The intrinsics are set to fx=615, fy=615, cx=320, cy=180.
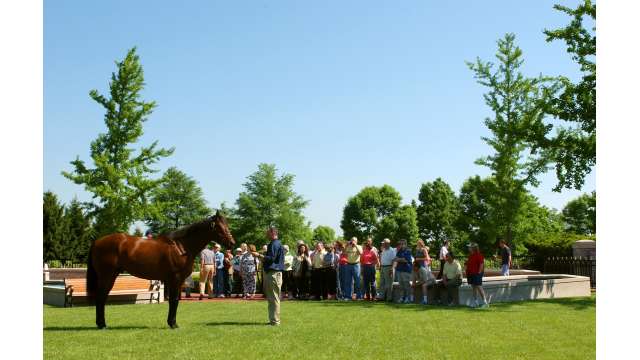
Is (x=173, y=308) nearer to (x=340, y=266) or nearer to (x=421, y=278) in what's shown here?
(x=421, y=278)

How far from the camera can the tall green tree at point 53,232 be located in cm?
4638

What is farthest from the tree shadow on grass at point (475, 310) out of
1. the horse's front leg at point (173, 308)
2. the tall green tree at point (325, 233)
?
the tall green tree at point (325, 233)

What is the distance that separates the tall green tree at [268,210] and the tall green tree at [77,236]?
2322 centimetres

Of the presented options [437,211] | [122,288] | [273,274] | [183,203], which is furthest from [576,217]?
[273,274]

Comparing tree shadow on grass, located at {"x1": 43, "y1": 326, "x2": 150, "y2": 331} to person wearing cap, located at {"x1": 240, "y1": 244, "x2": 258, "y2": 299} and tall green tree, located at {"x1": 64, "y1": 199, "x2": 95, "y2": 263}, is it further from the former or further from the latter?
tall green tree, located at {"x1": 64, "y1": 199, "x2": 95, "y2": 263}

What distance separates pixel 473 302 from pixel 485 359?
9864mm

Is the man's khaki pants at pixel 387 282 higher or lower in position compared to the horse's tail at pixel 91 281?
lower

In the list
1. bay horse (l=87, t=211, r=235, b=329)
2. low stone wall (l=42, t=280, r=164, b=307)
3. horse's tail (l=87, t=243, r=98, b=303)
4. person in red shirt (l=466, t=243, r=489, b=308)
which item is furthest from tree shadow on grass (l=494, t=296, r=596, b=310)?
low stone wall (l=42, t=280, r=164, b=307)

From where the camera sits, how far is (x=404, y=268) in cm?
1995

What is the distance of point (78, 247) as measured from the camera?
1906 inches

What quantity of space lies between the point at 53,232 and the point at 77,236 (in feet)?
10.8

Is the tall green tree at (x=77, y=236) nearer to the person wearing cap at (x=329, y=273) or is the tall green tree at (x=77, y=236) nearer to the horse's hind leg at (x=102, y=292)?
the person wearing cap at (x=329, y=273)

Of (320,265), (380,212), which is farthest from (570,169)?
(380,212)
